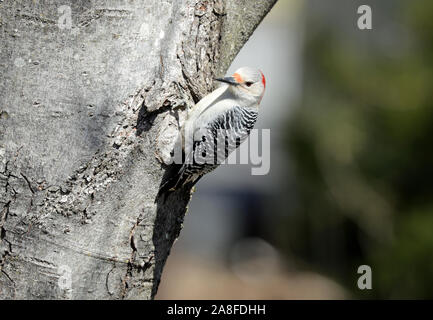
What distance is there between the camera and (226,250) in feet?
28.1

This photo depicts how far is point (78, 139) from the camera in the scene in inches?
71.3

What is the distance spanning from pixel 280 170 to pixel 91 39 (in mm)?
5742

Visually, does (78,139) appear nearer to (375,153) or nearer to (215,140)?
(215,140)

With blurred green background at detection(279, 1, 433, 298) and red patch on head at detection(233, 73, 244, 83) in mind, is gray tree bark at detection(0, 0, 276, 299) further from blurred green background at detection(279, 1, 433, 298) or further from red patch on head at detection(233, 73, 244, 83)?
blurred green background at detection(279, 1, 433, 298)

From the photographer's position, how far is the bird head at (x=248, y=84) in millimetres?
2920

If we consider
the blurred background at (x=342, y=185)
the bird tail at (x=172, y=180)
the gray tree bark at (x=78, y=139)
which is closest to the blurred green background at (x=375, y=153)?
the blurred background at (x=342, y=185)

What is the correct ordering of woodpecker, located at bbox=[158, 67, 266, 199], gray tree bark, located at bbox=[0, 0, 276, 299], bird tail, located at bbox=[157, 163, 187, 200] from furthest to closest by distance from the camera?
woodpecker, located at bbox=[158, 67, 266, 199]
bird tail, located at bbox=[157, 163, 187, 200]
gray tree bark, located at bbox=[0, 0, 276, 299]

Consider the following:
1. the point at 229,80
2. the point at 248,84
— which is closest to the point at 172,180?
the point at 229,80

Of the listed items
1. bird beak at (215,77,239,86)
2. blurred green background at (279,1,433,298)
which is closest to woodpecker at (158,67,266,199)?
bird beak at (215,77,239,86)

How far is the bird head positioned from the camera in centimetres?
292

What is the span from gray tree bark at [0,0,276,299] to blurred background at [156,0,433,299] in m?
3.95

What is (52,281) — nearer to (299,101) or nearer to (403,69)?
(403,69)

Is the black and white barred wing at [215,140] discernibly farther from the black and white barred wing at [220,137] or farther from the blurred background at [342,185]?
the blurred background at [342,185]
